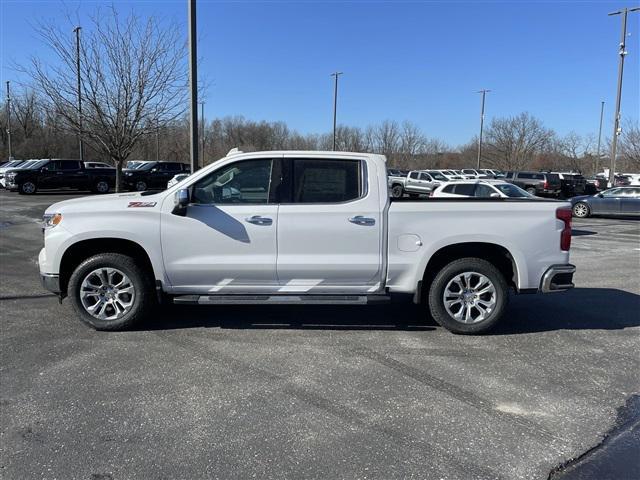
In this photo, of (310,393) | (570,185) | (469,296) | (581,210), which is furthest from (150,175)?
(310,393)

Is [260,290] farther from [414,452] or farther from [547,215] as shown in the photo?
[547,215]

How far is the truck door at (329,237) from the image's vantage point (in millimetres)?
5402

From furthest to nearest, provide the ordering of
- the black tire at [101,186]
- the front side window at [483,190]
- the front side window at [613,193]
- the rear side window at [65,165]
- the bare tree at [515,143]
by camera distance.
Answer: the bare tree at [515,143], the black tire at [101,186], the rear side window at [65,165], the front side window at [613,193], the front side window at [483,190]

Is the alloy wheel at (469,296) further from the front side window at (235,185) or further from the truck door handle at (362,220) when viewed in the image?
the front side window at (235,185)

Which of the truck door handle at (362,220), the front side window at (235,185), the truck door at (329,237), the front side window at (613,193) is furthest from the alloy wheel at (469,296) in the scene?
the front side window at (613,193)

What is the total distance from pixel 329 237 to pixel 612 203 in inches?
792

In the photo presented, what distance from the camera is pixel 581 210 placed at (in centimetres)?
2222

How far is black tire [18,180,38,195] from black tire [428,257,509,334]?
2834 cm

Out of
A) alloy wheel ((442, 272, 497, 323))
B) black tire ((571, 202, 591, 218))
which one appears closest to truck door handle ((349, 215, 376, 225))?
alloy wheel ((442, 272, 497, 323))

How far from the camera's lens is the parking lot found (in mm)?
3201

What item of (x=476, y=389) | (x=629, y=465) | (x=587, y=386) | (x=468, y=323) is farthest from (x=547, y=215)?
(x=629, y=465)

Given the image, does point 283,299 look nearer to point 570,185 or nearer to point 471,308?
point 471,308

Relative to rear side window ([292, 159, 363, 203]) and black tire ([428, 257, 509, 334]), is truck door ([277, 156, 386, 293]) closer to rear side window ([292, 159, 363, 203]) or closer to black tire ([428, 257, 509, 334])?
rear side window ([292, 159, 363, 203])

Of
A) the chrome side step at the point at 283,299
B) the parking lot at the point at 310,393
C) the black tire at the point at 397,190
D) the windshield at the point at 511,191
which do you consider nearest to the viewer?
the parking lot at the point at 310,393
